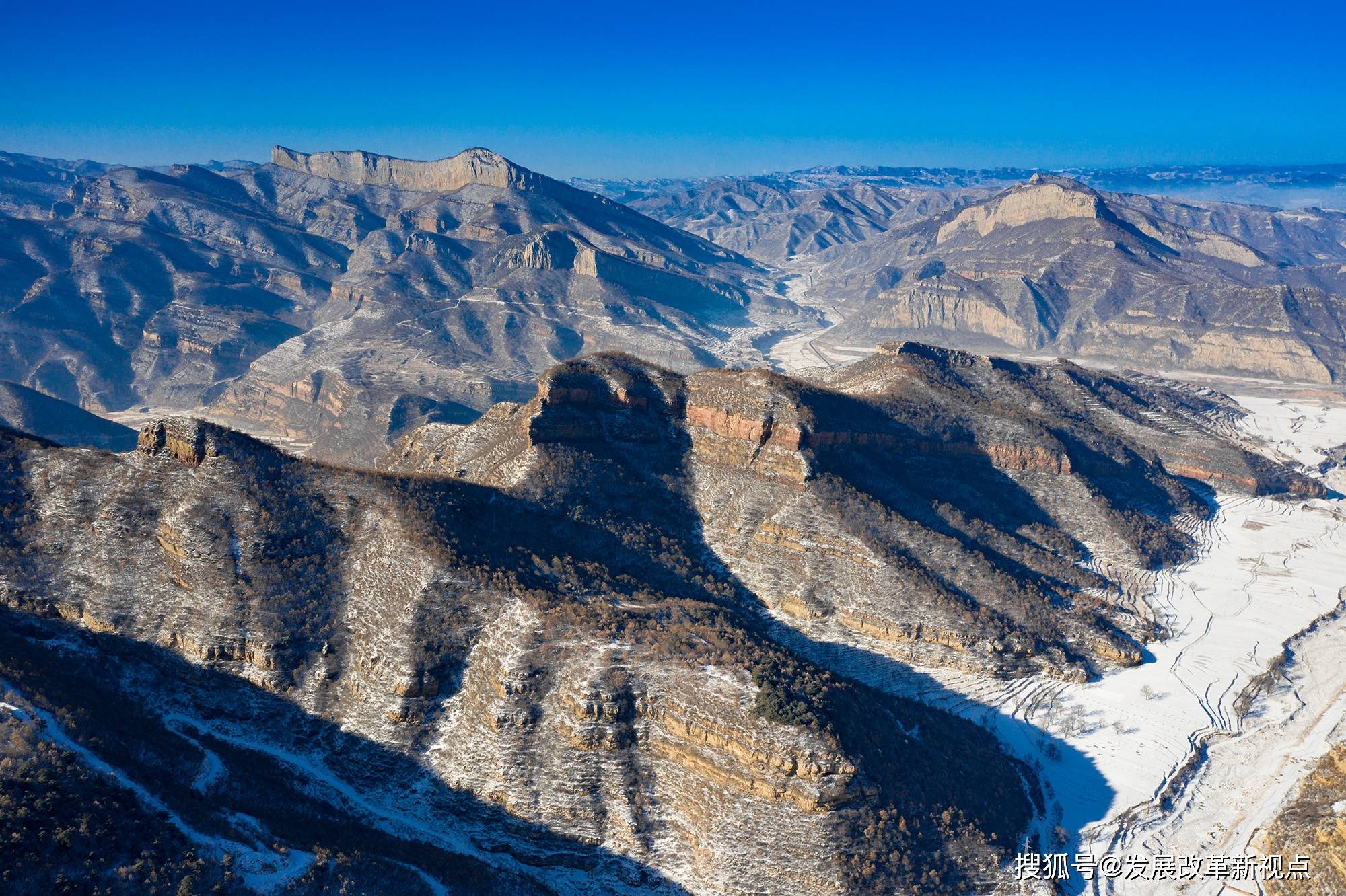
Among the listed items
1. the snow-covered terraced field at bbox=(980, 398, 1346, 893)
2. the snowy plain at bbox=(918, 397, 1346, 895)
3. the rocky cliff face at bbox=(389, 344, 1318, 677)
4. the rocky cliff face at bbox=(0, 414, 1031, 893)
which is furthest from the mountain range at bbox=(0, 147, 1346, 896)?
the snow-covered terraced field at bbox=(980, 398, 1346, 893)

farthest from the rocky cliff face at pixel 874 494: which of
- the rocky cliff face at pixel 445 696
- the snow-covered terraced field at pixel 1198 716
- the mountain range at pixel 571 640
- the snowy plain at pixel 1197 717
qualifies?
the rocky cliff face at pixel 445 696

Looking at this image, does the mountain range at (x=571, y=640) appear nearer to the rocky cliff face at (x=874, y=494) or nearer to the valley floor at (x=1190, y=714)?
the rocky cliff face at (x=874, y=494)

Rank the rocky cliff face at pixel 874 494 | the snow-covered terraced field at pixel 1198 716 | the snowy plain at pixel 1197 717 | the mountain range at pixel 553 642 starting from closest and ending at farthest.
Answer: the mountain range at pixel 553 642
the snowy plain at pixel 1197 717
the snow-covered terraced field at pixel 1198 716
the rocky cliff face at pixel 874 494

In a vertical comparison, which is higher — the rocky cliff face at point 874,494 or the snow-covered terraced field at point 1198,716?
the rocky cliff face at point 874,494

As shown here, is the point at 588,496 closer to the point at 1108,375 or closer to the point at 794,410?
the point at 794,410

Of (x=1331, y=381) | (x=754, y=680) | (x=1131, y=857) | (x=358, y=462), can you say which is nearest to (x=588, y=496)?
(x=754, y=680)

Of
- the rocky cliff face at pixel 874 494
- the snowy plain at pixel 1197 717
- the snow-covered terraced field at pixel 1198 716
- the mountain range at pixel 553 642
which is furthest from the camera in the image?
the rocky cliff face at pixel 874 494

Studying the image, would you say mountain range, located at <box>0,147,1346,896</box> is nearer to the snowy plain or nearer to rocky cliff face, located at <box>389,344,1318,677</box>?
rocky cliff face, located at <box>389,344,1318,677</box>

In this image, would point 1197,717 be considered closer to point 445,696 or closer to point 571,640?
point 571,640

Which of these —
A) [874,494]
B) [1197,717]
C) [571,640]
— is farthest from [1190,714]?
[571,640]
